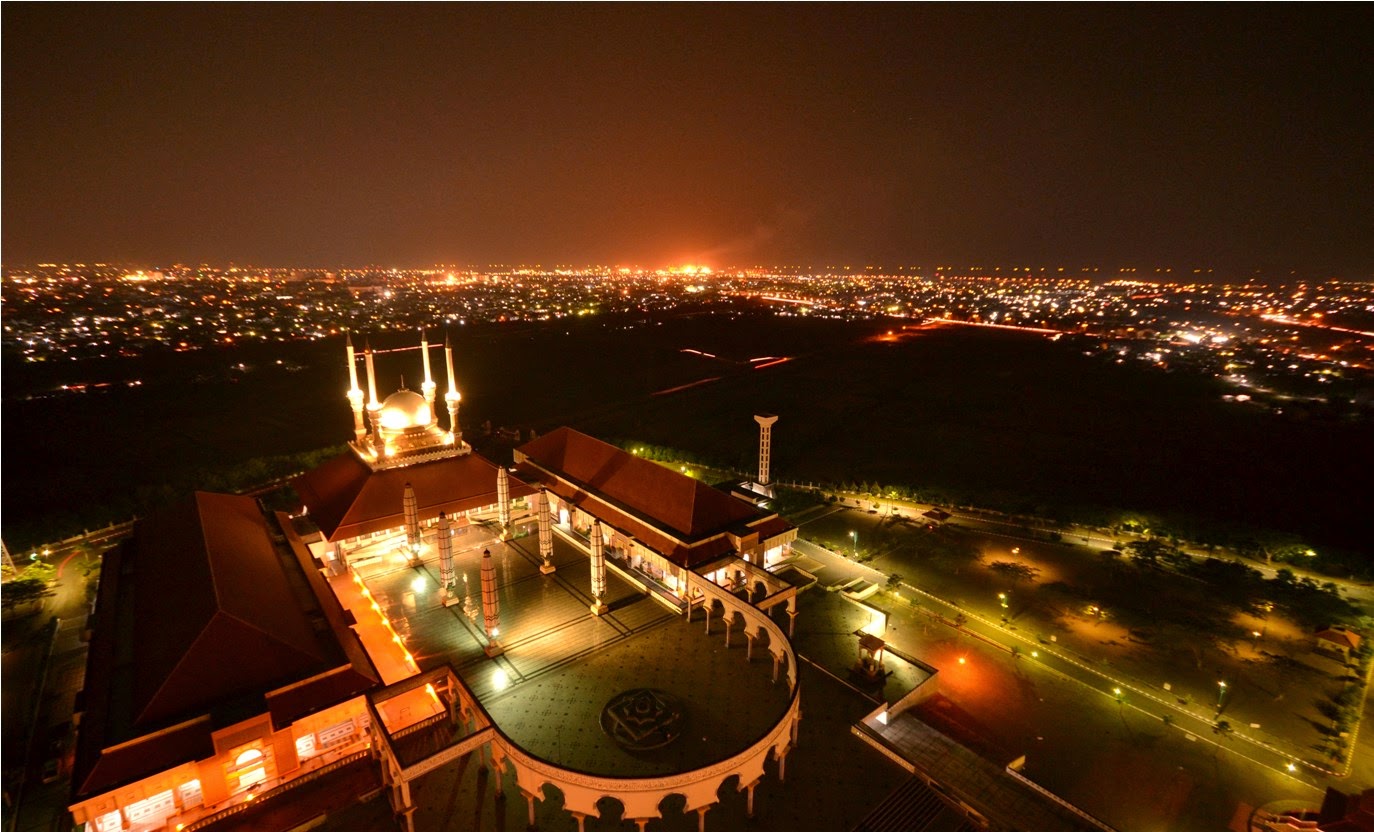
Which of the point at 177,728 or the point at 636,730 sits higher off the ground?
the point at 177,728

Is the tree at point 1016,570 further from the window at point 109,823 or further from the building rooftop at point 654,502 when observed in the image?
the window at point 109,823

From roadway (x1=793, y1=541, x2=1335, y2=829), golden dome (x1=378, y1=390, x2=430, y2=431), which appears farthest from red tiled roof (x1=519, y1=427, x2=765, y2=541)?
roadway (x1=793, y1=541, x2=1335, y2=829)

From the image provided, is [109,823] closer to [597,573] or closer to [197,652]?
[197,652]

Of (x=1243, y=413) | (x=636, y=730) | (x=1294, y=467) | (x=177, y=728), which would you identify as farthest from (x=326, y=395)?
(x=1243, y=413)

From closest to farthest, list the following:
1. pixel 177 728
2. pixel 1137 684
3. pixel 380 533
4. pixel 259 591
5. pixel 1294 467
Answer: pixel 177 728
pixel 259 591
pixel 1137 684
pixel 380 533
pixel 1294 467

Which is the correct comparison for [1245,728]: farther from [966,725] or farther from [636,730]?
[636,730]
